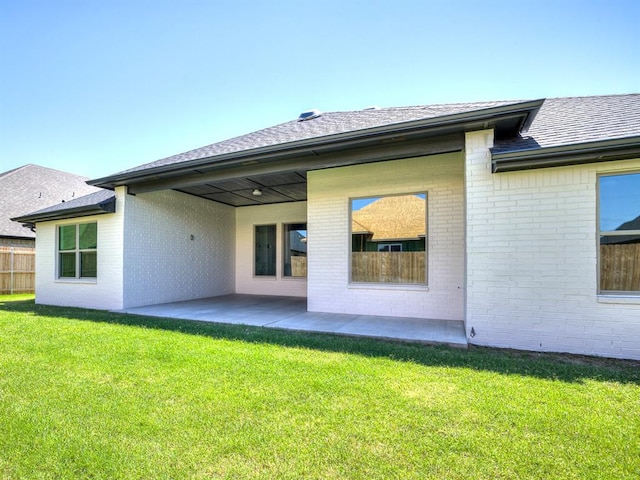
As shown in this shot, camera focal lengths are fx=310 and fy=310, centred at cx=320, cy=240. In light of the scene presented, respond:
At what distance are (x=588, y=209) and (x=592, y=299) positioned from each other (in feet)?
4.09

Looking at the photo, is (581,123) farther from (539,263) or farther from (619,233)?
(539,263)

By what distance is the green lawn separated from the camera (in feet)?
6.51

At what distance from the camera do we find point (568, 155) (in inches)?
167

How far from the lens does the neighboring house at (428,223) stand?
14.2ft

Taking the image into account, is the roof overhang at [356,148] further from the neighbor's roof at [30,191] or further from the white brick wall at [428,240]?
the neighbor's roof at [30,191]

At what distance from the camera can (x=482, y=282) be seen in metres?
4.77

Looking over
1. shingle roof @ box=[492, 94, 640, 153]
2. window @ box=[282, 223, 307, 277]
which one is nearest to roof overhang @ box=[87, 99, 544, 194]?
shingle roof @ box=[492, 94, 640, 153]

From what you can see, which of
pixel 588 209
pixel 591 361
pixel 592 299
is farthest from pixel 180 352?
pixel 588 209

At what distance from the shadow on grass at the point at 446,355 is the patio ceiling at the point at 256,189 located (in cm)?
355

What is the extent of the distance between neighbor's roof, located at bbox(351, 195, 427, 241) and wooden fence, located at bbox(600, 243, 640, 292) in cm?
282

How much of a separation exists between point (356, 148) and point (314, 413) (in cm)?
437

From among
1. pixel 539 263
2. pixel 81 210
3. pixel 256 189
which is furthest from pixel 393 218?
pixel 81 210

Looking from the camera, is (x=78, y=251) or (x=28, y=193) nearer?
(x=78, y=251)

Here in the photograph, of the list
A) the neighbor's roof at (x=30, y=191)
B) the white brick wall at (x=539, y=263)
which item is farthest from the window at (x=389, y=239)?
the neighbor's roof at (x=30, y=191)
